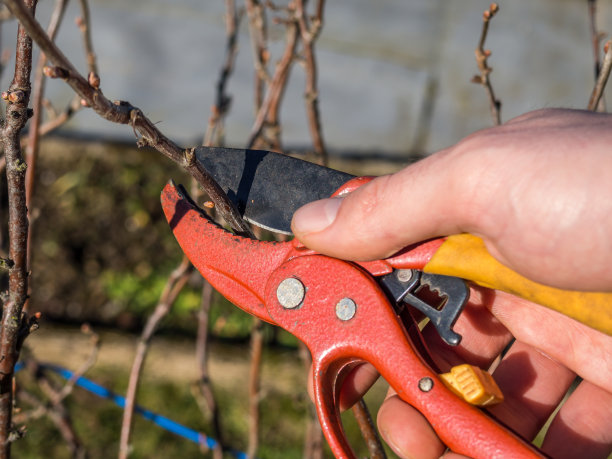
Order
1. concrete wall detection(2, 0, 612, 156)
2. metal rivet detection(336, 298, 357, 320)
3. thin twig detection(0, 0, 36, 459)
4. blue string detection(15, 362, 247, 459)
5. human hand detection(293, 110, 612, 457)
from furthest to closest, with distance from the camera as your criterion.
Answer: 1. concrete wall detection(2, 0, 612, 156)
2. blue string detection(15, 362, 247, 459)
3. metal rivet detection(336, 298, 357, 320)
4. human hand detection(293, 110, 612, 457)
5. thin twig detection(0, 0, 36, 459)

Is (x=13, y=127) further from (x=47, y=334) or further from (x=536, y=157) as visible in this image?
(x=47, y=334)

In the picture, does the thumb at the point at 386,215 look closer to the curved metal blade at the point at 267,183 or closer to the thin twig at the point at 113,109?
the curved metal blade at the point at 267,183

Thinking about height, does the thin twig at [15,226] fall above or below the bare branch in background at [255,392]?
above

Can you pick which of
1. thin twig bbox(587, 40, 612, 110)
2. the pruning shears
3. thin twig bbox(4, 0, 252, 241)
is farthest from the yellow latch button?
thin twig bbox(587, 40, 612, 110)

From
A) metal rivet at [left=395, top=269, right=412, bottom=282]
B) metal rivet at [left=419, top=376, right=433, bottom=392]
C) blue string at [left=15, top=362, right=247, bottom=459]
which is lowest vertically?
blue string at [left=15, top=362, right=247, bottom=459]

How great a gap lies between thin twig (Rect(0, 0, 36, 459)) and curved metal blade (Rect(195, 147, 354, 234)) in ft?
1.58

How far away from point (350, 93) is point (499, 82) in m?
1.07

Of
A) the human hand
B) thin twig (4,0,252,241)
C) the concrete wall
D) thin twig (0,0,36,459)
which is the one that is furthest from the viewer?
the concrete wall

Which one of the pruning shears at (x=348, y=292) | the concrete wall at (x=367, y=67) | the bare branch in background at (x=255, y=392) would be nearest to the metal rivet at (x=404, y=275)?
the pruning shears at (x=348, y=292)

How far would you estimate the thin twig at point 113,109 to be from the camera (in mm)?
854

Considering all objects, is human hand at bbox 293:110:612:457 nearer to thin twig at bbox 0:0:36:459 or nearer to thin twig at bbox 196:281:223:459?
thin twig at bbox 0:0:36:459

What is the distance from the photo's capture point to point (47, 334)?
297 centimetres

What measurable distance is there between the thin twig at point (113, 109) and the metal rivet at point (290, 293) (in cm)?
21

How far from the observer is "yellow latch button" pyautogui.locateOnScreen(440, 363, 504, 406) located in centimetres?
136
